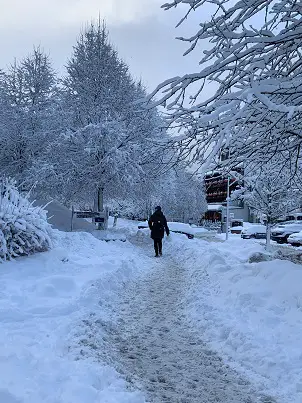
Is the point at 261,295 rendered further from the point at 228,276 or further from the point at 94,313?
the point at 94,313

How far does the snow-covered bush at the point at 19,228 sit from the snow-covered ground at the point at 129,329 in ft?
0.82

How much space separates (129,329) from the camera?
15.7 feet

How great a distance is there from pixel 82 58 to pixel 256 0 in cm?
1588

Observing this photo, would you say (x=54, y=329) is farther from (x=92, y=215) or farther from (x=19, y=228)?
(x=92, y=215)

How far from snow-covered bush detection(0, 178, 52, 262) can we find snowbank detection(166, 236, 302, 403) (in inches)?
135

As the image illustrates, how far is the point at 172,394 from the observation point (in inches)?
A: 121

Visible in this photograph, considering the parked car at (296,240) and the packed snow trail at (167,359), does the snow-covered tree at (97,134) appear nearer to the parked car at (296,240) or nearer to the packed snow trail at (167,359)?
the parked car at (296,240)

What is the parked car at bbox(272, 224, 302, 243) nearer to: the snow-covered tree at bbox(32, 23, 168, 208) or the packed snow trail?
the snow-covered tree at bbox(32, 23, 168, 208)

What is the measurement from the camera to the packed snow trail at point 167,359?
10.3 feet

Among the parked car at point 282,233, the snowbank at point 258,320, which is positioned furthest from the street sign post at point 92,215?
the parked car at point 282,233

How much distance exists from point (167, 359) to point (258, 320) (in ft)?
5.13

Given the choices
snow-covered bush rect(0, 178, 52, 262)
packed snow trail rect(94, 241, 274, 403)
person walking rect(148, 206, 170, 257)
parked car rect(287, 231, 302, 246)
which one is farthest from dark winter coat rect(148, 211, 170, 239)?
parked car rect(287, 231, 302, 246)

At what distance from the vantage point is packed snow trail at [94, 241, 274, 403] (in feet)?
10.3

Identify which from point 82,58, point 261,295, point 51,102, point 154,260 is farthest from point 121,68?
point 261,295
